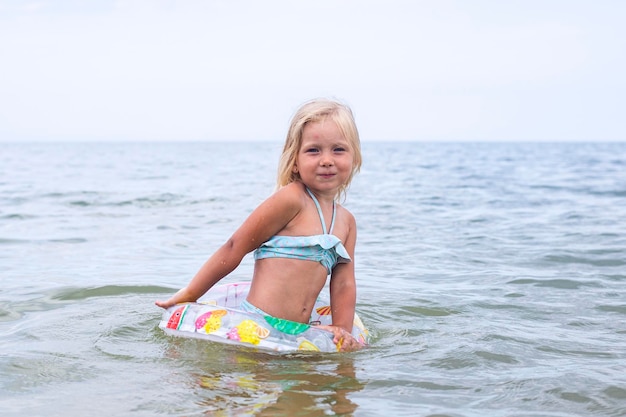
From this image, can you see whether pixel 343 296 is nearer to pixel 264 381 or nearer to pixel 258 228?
pixel 258 228

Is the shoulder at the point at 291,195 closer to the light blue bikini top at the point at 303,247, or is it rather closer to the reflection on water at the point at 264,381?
the light blue bikini top at the point at 303,247

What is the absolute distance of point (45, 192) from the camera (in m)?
17.0

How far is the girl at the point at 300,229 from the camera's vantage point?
4402 millimetres

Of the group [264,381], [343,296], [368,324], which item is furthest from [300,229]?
[368,324]

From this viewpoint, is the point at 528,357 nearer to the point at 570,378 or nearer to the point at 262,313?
the point at 570,378

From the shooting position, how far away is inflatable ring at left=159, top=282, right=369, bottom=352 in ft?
14.2

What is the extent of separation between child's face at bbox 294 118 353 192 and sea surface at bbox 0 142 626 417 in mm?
817

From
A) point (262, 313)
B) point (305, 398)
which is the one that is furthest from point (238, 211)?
point (305, 398)

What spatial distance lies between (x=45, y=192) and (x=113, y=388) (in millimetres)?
14160

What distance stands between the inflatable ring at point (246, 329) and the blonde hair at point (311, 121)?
780 millimetres

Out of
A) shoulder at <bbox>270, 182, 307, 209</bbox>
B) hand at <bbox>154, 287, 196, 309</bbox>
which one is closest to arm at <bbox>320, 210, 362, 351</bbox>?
shoulder at <bbox>270, 182, 307, 209</bbox>

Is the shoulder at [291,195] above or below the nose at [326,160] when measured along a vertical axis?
below

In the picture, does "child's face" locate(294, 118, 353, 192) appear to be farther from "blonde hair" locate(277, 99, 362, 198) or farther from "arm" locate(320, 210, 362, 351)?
"arm" locate(320, 210, 362, 351)

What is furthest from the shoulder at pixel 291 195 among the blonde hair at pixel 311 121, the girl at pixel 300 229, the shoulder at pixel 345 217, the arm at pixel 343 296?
the arm at pixel 343 296
